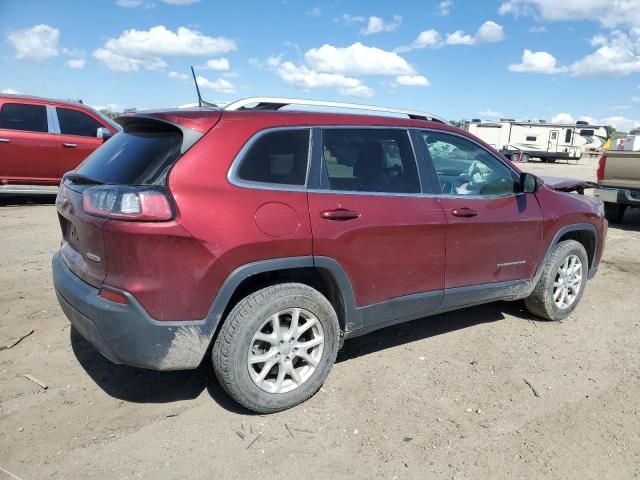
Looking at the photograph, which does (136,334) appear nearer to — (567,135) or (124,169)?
(124,169)

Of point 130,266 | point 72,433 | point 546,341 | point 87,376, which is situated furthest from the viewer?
point 546,341

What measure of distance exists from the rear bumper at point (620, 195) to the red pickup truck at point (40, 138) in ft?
27.8

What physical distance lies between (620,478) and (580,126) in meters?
38.9

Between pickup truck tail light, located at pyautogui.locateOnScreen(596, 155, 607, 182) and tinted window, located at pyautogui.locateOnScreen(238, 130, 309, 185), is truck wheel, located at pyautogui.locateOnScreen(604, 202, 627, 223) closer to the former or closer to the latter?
pickup truck tail light, located at pyautogui.locateOnScreen(596, 155, 607, 182)

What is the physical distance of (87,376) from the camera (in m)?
3.43

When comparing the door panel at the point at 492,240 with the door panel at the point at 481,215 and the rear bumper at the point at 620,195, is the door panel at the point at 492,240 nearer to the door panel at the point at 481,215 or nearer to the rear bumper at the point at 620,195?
the door panel at the point at 481,215

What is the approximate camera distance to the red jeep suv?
2650 mm

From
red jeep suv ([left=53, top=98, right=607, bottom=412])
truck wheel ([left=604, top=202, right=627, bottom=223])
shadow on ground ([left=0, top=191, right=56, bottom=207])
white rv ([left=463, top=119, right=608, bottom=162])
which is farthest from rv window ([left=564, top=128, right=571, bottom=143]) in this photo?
red jeep suv ([left=53, top=98, right=607, bottom=412])

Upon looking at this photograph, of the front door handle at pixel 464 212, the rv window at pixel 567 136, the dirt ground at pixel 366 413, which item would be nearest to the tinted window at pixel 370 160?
the front door handle at pixel 464 212

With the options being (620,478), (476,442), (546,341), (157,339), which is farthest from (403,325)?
(157,339)

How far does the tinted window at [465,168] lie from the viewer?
3742 mm

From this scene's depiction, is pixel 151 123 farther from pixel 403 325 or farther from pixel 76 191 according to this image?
pixel 403 325

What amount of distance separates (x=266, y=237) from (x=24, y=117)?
8095 millimetres

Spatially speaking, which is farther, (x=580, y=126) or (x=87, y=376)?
(x=580, y=126)
